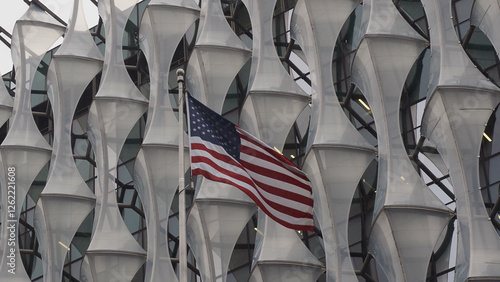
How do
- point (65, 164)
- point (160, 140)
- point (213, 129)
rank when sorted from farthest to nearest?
point (65, 164) < point (160, 140) < point (213, 129)

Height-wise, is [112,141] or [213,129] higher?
[112,141]

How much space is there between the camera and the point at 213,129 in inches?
1006

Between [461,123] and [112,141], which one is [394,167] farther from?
[112,141]

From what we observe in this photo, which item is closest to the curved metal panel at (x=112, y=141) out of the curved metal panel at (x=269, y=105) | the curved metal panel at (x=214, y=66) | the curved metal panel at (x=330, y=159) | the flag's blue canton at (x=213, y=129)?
the curved metal panel at (x=214, y=66)

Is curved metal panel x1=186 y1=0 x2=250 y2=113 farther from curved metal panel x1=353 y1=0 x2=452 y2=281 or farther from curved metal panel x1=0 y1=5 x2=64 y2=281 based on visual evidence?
curved metal panel x1=0 y1=5 x2=64 y2=281

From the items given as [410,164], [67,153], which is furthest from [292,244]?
[67,153]

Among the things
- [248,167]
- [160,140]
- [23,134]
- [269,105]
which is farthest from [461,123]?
[23,134]

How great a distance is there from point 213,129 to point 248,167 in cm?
127

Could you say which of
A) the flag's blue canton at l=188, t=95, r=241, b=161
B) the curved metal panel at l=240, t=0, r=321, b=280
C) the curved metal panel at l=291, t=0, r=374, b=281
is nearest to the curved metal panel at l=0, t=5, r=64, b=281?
the curved metal panel at l=240, t=0, r=321, b=280

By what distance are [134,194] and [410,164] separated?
12671 mm

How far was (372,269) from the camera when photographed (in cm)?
3425

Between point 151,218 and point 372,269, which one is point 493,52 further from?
point 151,218

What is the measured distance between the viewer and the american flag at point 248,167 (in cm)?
2505

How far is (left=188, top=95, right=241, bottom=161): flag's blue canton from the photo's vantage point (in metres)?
25.3
